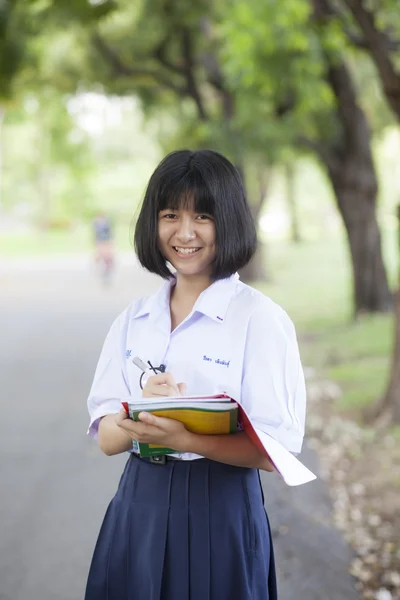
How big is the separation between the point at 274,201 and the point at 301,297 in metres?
30.7

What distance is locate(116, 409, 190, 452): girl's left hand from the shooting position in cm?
176

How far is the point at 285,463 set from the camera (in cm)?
176

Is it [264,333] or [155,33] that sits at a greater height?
[155,33]

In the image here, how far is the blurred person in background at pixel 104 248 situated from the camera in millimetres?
17234

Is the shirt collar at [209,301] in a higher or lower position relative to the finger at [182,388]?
higher

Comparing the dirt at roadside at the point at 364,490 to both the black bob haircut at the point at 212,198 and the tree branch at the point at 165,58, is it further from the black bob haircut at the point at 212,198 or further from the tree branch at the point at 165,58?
the tree branch at the point at 165,58

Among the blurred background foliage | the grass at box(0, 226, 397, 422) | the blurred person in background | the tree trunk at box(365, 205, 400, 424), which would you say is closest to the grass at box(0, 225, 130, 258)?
the grass at box(0, 226, 397, 422)

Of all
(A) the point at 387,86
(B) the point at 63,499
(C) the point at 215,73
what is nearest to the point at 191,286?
(B) the point at 63,499

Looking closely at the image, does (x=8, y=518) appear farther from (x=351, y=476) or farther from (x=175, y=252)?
(x=175, y=252)

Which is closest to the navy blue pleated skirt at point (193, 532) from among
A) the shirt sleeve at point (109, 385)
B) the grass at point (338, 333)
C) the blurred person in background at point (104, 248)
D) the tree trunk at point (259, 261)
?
the shirt sleeve at point (109, 385)

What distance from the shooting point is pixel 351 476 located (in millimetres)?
5152

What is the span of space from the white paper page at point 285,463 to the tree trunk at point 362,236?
9.32 metres

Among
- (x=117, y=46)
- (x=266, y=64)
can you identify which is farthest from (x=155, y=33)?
(x=266, y=64)

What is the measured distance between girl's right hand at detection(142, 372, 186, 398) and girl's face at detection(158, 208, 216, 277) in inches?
13.9
